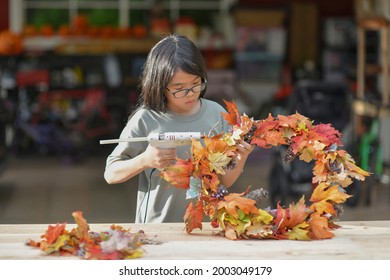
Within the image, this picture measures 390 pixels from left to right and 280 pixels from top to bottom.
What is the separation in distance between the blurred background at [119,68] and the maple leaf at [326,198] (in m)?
5.74

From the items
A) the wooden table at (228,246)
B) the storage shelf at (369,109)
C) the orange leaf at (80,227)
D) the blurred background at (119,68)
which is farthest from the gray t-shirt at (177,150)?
the blurred background at (119,68)

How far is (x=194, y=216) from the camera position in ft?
8.96

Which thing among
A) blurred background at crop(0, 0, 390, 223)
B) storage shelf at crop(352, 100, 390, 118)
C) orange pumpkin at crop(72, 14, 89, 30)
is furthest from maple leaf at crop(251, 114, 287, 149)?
orange pumpkin at crop(72, 14, 89, 30)

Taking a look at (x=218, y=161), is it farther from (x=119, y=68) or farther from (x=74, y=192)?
(x=119, y=68)

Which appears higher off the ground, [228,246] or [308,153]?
[308,153]

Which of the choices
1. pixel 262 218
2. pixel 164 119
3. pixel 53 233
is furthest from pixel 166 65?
pixel 53 233

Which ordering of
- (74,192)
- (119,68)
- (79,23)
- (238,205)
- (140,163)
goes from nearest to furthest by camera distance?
(238,205), (140,163), (74,192), (119,68), (79,23)

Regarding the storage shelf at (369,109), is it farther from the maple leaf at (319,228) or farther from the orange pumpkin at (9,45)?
the maple leaf at (319,228)

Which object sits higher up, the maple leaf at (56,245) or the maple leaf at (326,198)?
the maple leaf at (326,198)

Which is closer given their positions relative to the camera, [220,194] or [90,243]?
[90,243]

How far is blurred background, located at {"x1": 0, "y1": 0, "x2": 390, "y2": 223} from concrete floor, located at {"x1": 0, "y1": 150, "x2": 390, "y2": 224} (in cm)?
2

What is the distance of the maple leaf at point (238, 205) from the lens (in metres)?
2.65

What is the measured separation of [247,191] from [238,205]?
9 centimetres

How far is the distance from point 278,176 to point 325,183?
181 inches
